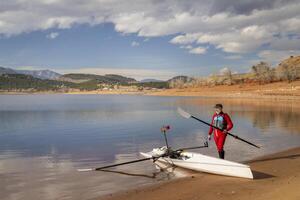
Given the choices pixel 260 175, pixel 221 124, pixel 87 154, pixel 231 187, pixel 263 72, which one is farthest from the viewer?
pixel 263 72

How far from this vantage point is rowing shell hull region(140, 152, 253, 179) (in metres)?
13.6

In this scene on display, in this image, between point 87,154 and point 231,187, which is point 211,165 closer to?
point 231,187

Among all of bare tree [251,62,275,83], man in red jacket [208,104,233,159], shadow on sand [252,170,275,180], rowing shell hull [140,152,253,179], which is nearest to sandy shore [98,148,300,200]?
shadow on sand [252,170,275,180]

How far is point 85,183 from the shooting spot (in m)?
14.7

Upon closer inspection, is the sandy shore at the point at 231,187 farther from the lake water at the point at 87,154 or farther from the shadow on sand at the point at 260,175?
the lake water at the point at 87,154

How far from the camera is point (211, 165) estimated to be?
14805 mm

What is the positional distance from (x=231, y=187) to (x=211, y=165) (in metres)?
2.32

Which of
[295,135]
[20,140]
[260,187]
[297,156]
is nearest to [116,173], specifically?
[260,187]

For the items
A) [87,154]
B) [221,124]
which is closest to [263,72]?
[87,154]

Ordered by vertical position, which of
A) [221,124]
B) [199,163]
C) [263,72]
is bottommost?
[199,163]

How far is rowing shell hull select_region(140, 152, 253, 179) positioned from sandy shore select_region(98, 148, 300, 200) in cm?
23

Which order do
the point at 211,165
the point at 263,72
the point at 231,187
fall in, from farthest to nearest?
the point at 263,72 → the point at 211,165 → the point at 231,187

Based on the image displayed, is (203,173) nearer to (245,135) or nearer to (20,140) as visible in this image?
(245,135)

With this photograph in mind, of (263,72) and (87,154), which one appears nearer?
(87,154)
